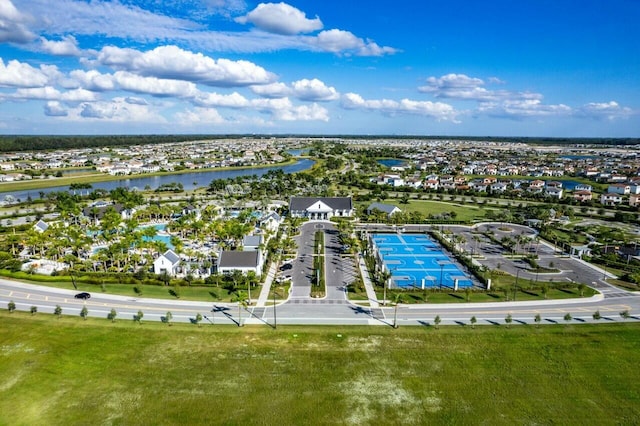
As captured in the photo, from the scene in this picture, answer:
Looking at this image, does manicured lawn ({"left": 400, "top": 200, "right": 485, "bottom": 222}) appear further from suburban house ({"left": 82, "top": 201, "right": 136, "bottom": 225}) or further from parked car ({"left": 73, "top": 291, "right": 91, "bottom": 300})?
parked car ({"left": 73, "top": 291, "right": 91, "bottom": 300})

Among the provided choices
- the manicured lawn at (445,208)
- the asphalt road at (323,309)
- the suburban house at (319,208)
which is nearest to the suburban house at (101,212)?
the asphalt road at (323,309)

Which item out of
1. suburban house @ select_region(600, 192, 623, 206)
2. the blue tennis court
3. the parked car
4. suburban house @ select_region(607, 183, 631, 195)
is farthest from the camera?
suburban house @ select_region(607, 183, 631, 195)

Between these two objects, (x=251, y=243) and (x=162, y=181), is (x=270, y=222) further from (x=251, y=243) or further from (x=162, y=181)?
(x=162, y=181)

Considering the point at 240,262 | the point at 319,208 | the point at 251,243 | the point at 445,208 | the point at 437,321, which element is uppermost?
the point at 319,208

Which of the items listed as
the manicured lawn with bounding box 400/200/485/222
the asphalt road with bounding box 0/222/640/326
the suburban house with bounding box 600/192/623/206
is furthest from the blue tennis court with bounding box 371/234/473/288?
the suburban house with bounding box 600/192/623/206

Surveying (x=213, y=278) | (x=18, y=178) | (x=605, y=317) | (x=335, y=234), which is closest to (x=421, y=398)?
(x=605, y=317)

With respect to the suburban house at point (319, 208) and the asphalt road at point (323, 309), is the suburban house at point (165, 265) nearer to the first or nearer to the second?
the asphalt road at point (323, 309)

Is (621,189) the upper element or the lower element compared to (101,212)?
upper

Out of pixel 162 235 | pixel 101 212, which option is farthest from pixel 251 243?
pixel 101 212
